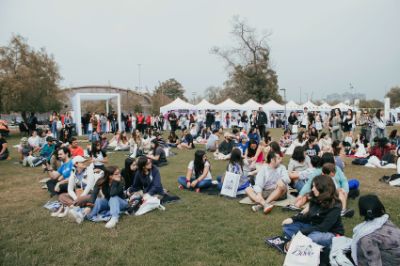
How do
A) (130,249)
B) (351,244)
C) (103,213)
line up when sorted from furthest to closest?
1. (103,213)
2. (130,249)
3. (351,244)

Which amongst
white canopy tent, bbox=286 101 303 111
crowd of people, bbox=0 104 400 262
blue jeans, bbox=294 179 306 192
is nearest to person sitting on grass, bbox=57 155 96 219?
crowd of people, bbox=0 104 400 262

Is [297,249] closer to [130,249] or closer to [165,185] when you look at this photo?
[130,249]

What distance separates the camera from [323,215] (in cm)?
421

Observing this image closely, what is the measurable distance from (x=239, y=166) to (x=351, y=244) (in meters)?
3.67

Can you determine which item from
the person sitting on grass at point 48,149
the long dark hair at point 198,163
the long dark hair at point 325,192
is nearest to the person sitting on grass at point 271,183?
the long dark hair at point 198,163

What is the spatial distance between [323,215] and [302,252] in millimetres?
651

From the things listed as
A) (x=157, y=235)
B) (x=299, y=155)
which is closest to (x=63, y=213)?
(x=157, y=235)

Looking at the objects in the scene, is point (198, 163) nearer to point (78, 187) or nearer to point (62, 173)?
point (78, 187)

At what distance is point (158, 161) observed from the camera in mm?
10852

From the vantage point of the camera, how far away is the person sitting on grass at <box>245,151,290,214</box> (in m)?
6.15

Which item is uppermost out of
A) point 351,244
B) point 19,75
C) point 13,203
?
Answer: point 19,75

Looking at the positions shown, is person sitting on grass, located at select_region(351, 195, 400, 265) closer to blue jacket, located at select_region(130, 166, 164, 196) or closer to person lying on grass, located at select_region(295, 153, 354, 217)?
person lying on grass, located at select_region(295, 153, 354, 217)

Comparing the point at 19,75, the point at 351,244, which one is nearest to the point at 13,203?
the point at 351,244

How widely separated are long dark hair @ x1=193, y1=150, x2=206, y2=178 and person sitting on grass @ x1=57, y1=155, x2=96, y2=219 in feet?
7.44
